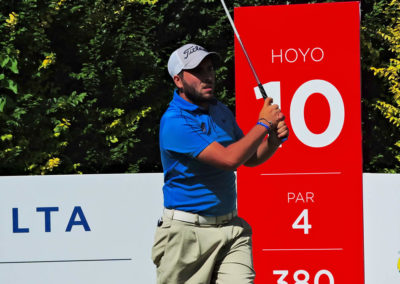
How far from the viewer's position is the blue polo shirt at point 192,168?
2549 millimetres

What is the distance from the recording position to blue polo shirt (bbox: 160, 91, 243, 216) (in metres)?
2.55

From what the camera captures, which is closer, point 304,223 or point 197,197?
point 197,197

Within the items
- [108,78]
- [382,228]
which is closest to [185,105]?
[382,228]

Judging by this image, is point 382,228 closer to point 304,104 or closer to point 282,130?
point 304,104

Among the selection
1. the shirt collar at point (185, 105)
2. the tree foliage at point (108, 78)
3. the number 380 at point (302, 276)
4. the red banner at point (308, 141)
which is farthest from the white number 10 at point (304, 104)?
the tree foliage at point (108, 78)

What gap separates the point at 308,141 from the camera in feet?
12.6

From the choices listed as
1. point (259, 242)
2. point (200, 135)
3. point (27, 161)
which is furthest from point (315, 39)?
point (27, 161)

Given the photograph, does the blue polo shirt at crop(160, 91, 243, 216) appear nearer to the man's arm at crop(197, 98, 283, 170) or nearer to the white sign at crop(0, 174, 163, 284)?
the man's arm at crop(197, 98, 283, 170)

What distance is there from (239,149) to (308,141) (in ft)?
5.03


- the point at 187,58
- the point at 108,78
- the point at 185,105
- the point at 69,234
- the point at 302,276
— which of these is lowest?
the point at 302,276

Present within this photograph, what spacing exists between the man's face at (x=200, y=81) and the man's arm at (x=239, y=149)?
22cm

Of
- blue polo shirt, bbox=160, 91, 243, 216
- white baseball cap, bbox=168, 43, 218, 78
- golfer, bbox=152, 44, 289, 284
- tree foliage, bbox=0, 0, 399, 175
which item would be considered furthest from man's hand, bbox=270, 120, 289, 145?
tree foliage, bbox=0, 0, 399, 175

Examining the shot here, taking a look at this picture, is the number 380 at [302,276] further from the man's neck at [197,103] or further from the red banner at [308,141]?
the man's neck at [197,103]

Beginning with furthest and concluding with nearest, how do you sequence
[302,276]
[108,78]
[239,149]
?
[108,78] < [302,276] < [239,149]
